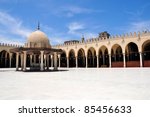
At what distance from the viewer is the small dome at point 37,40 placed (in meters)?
24.1

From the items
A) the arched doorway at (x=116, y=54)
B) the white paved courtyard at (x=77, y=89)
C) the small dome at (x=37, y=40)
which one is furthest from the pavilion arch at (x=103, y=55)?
the white paved courtyard at (x=77, y=89)

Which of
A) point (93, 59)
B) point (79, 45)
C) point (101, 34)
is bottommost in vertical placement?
point (93, 59)

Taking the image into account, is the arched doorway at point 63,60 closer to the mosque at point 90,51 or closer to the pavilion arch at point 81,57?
the mosque at point 90,51

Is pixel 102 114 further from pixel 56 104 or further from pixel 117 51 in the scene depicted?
pixel 117 51

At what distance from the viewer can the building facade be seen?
2914 centimetres

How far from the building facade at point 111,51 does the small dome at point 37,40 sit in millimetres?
9803

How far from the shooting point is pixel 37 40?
2406 centimetres

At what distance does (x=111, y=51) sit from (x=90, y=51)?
639cm

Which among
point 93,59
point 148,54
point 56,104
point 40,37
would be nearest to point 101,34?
point 93,59

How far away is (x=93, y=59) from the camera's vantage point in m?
41.0

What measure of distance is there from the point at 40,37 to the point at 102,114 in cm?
2205

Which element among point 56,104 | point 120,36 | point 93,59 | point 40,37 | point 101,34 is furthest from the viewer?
point 101,34

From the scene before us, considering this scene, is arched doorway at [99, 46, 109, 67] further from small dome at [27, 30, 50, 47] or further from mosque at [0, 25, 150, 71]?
small dome at [27, 30, 50, 47]

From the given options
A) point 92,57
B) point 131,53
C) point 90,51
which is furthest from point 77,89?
point 92,57
